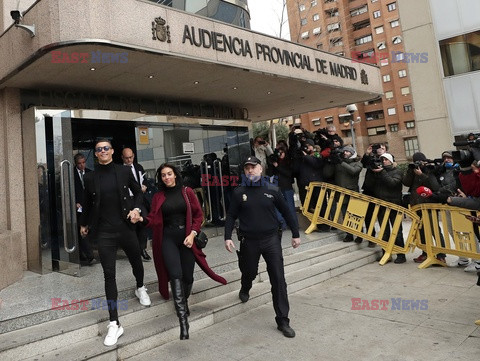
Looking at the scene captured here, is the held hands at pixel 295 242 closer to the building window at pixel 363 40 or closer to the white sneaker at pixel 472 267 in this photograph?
the white sneaker at pixel 472 267

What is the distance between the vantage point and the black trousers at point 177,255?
12.3 feet

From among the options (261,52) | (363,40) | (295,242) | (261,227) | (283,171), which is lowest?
(295,242)

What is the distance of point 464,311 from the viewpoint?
161 inches

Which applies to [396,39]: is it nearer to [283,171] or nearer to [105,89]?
[283,171]

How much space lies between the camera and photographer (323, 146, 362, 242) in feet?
23.4

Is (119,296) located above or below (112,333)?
above

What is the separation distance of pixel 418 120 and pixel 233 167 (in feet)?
31.6

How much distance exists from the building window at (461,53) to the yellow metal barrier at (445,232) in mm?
9735

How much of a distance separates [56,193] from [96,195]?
94.5 inches

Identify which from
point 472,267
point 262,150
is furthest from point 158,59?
point 472,267

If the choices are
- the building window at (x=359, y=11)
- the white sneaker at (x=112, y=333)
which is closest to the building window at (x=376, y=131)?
the building window at (x=359, y=11)

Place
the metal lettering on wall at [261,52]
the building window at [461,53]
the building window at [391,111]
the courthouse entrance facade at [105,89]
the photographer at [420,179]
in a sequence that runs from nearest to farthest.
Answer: the courthouse entrance facade at [105,89] → the metal lettering on wall at [261,52] → the photographer at [420,179] → the building window at [461,53] → the building window at [391,111]

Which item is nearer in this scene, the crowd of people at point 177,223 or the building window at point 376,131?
the crowd of people at point 177,223

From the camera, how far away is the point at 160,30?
205 inches
